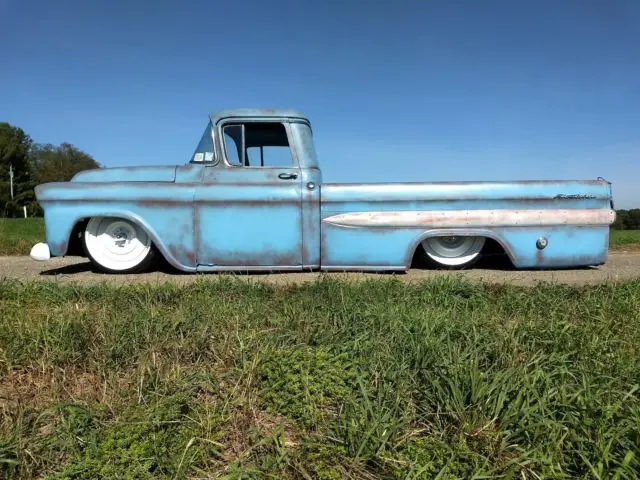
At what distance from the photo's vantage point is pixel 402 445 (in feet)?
4.83

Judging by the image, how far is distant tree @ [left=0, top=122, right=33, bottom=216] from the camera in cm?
5203

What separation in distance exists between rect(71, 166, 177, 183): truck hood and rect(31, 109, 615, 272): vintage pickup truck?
3.8 inches

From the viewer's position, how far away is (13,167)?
5550cm

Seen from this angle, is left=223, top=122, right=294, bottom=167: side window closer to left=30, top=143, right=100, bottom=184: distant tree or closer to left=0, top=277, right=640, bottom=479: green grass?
left=0, top=277, right=640, bottom=479: green grass

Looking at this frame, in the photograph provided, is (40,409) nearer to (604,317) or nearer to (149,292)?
(149,292)

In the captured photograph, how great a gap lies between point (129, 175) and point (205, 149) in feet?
2.92

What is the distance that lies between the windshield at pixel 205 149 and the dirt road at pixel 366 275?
1269mm

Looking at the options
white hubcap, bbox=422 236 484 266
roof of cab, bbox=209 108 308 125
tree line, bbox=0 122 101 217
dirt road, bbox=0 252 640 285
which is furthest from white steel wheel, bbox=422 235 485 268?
tree line, bbox=0 122 101 217

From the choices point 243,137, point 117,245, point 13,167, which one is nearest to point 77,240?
point 117,245

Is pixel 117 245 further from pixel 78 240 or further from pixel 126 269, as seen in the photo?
pixel 78 240

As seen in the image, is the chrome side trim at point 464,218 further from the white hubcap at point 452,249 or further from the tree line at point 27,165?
the tree line at point 27,165

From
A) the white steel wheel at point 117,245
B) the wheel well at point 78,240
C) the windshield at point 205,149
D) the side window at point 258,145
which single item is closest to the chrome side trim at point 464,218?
the side window at point 258,145

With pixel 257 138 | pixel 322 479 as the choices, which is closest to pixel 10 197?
pixel 257 138

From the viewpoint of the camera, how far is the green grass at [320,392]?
1406mm
